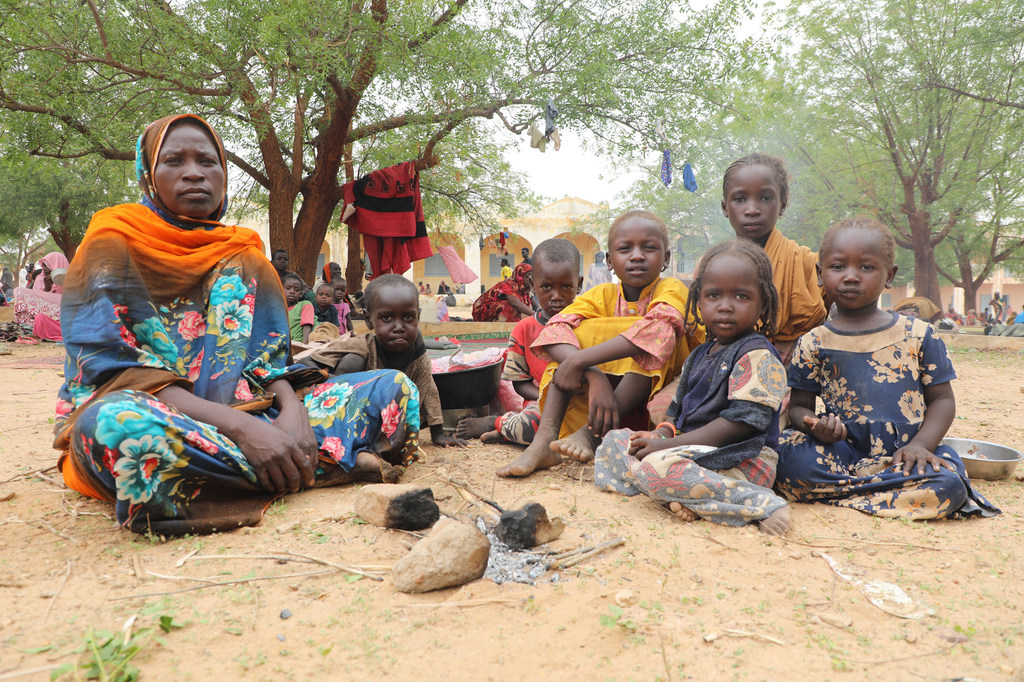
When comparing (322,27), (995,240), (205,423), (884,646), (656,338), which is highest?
(322,27)

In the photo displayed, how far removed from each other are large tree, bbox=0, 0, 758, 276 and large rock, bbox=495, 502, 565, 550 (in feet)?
20.7

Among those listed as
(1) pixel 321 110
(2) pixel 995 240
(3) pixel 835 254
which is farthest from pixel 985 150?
(3) pixel 835 254

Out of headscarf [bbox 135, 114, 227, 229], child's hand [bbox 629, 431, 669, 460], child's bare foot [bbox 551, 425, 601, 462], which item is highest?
headscarf [bbox 135, 114, 227, 229]

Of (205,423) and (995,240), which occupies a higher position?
(995,240)

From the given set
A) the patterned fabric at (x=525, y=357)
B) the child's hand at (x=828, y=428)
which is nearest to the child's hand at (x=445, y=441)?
the patterned fabric at (x=525, y=357)

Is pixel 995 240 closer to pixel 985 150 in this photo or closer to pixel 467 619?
pixel 985 150

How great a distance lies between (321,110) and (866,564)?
9.35 m

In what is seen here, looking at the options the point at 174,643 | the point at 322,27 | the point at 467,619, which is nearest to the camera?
the point at 174,643

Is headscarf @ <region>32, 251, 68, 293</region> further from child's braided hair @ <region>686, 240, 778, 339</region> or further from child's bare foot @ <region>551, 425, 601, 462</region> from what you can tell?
child's braided hair @ <region>686, 240, 778, 339</region>

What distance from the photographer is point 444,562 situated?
1737mm

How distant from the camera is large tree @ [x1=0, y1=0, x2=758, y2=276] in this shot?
712cm

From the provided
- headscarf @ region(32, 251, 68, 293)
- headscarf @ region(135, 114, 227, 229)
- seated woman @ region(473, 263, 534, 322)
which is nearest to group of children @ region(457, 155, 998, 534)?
headscarf @ region(135, 114, 227, 229)

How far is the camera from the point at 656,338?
295 cm

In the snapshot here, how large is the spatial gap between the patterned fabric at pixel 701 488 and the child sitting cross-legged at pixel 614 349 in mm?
572
